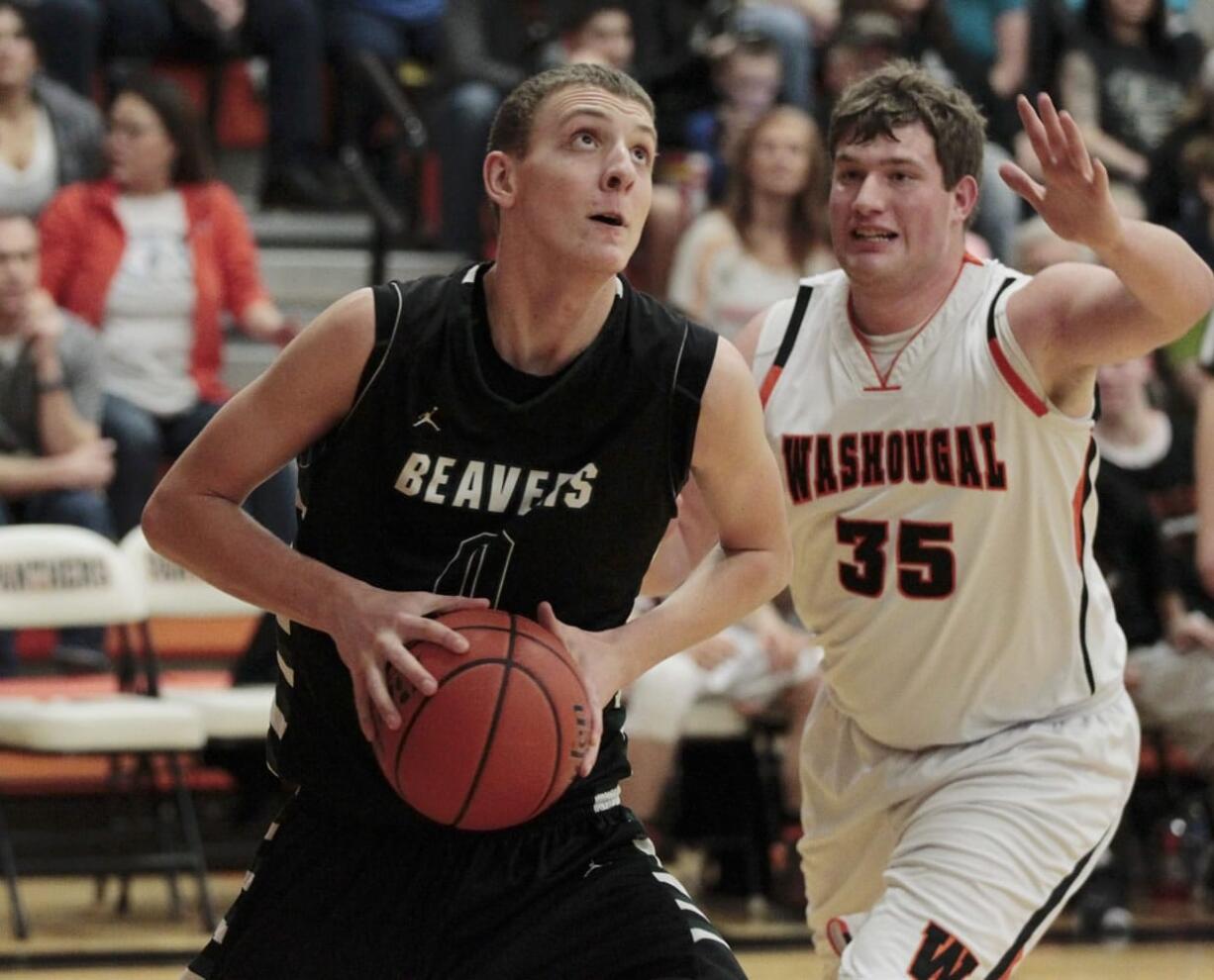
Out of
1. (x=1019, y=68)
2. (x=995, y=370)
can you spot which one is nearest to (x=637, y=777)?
(x=995, y=370)

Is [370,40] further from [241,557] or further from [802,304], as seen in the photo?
[241,557]

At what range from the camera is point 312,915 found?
11.8 feet

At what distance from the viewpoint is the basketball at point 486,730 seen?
332cm

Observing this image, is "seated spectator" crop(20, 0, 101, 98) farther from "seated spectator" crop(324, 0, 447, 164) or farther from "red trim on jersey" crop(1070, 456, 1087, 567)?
"red trim on jersey" crop(1070, 456, 1087, 567)

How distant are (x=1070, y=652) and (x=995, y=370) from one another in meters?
0.57

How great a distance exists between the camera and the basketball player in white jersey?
13.9 ft

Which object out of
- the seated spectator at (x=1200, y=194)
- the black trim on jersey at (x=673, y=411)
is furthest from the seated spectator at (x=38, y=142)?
the black trim on jersey at (x=673, y=411)

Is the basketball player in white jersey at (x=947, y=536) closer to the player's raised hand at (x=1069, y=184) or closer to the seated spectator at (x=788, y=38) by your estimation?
the player's raised hand at (x=1069, y=184)

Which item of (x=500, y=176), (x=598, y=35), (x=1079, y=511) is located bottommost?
(x=1079, y=511)

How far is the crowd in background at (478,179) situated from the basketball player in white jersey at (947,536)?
218 centimetres

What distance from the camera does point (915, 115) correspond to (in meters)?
4.43

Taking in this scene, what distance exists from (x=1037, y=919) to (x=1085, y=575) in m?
0.68

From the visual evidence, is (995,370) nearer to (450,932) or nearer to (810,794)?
(810,794)

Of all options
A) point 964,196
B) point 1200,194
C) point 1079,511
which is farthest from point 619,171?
point 1200,194
